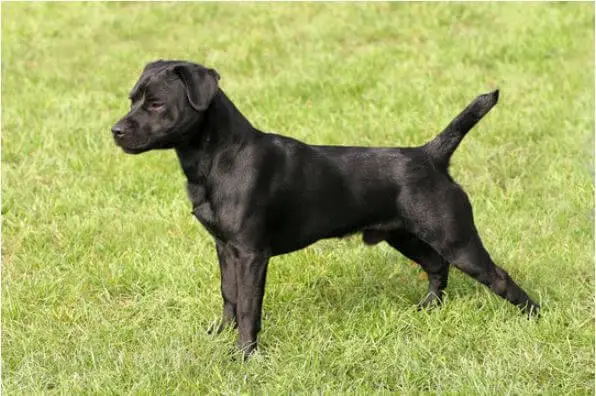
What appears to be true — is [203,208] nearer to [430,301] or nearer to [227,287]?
[227,287]

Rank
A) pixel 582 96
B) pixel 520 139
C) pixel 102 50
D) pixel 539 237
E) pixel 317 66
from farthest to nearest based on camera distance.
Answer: pixel 102 50, pixel 317 66, pixel 582 96, pixel 520 139, pixel 539 237

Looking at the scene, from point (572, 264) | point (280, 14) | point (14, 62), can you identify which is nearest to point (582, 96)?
point (572, 264)

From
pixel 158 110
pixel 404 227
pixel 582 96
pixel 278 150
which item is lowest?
pixel 582 96

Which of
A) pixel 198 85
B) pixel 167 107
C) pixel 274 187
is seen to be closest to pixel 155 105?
pixel 167 107

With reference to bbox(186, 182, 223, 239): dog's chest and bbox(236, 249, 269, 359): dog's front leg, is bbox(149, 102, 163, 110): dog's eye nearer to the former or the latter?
bbox(186, 182, 223, 239): dog's chest

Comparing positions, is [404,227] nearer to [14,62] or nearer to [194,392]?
[194,392]

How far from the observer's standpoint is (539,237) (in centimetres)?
684

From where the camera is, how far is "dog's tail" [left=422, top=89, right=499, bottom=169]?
5547mm

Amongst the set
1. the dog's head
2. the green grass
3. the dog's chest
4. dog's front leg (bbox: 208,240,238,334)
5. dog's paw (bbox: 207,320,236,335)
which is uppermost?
the dog's head

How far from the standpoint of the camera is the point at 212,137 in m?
5.05

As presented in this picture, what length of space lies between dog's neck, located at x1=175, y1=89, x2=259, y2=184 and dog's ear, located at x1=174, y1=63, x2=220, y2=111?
0.17 m

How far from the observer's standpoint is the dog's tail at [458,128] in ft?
18.2

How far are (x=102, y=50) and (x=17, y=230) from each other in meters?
5.43

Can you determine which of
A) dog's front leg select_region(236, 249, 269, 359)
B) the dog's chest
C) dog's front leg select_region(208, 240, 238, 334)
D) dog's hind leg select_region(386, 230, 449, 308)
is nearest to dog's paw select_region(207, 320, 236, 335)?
dog's front leg select_region(208, 240, 238, 334)
